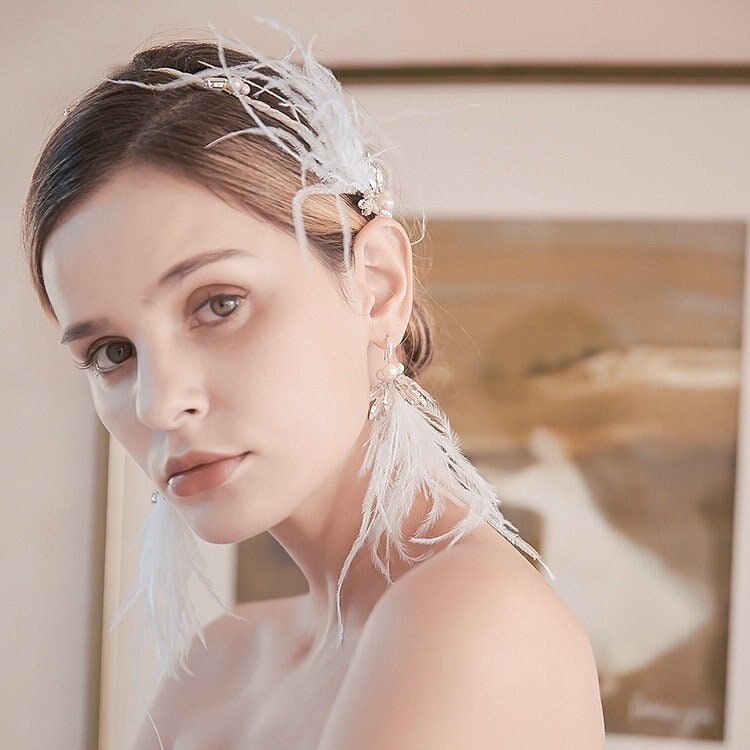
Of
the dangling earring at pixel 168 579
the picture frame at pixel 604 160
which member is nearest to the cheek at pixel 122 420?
the dangling earring at pixel 168 579

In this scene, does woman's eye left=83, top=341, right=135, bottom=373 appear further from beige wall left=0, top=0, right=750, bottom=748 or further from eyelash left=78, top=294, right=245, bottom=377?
beige wall left=0, top=0, right=750, bottom=748

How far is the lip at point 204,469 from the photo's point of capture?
2.18 feet

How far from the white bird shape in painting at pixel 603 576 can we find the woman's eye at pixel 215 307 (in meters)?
0.81

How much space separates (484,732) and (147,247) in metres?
0.37

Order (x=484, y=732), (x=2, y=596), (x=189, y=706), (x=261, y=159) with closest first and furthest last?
(x=484, y=732) < (x=261, y=159) < (x=189, y=706) < (x=2, y=596)

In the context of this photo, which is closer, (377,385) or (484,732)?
(484,732)

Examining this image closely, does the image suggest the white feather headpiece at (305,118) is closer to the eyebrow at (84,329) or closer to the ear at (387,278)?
the ear at (387,278)

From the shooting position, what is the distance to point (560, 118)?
56.6 inches

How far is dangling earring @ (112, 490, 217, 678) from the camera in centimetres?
100

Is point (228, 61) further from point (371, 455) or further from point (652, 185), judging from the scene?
point (652, 185)

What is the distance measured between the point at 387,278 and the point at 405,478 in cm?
16

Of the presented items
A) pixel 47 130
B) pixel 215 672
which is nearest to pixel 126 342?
pixel 215 672

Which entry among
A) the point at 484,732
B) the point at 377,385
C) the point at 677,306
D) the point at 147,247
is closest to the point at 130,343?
the point at 147,247

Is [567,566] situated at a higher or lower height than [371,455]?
lower
